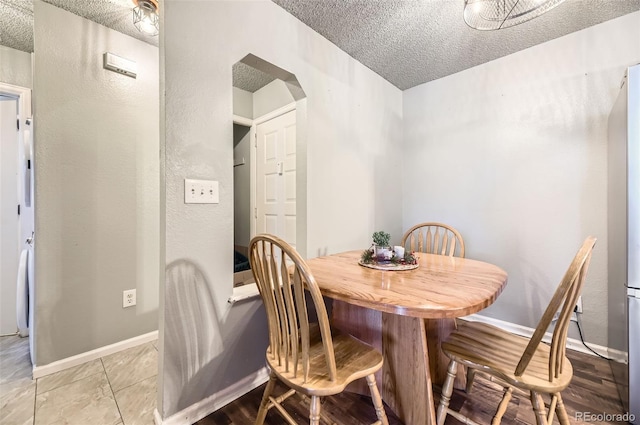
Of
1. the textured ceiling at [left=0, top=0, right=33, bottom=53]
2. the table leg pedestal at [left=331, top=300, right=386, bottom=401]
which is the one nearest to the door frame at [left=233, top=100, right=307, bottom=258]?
the table leg pedestal at [left=331, top=300, right=386, bottom=401]

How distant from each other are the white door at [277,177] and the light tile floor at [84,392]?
1468mm

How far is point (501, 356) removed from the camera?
107 centimetres

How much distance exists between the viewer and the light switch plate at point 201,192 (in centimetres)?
130

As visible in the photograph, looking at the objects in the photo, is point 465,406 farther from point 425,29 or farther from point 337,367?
point 425,29

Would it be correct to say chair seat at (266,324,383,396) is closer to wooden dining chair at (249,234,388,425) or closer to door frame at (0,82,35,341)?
wooden dining chair at (249,234,388,425)

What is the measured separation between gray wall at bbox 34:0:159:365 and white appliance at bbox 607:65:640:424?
2977mm

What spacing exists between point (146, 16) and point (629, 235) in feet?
10.1

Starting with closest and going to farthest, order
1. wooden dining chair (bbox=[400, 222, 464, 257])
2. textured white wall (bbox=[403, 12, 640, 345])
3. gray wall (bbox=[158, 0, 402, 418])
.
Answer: gray wall (bbox=[158, 0, 402, 418]), textured white wall (bbox=[403, 12, 640, 345]), wooden dining chair (bbox=[400, 222, 464, 257])

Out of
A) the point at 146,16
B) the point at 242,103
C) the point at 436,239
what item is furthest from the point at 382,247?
the point at 242,103

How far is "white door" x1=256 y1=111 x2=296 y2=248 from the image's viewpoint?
2668mm

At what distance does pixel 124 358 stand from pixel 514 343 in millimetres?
2414

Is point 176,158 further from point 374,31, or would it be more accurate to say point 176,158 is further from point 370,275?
point 374,31

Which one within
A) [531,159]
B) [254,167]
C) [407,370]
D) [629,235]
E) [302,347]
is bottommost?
[407,370]

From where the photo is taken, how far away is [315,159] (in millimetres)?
1971
